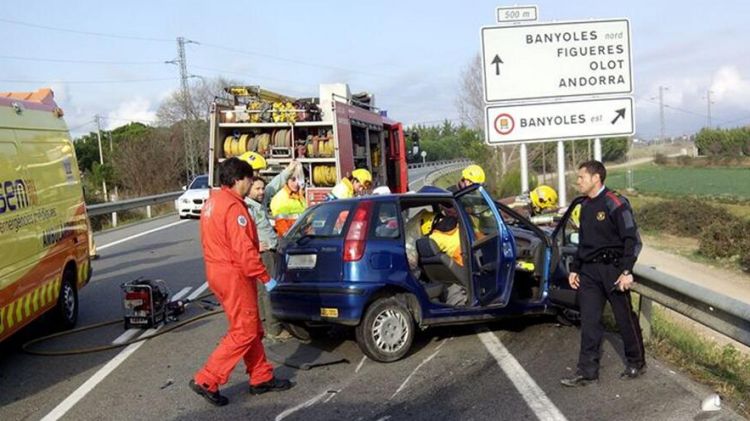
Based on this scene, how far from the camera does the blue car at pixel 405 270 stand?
6.34 meters

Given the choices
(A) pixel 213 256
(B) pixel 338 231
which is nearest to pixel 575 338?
(B) pixel 338 231

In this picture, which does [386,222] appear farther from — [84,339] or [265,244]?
[84,339]

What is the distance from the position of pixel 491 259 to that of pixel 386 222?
1143 millimetres

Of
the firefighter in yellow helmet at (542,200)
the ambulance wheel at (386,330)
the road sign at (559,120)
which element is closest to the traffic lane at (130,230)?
the road sign at (559,120)

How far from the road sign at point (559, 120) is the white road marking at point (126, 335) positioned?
205 inches

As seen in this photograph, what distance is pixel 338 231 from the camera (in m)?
6.51

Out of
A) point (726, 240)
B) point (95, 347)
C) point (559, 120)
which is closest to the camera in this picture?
point (95, 347)

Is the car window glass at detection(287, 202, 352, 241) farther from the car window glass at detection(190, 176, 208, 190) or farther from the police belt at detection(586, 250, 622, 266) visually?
the car window glass at detection(190, 176, 208, 190)

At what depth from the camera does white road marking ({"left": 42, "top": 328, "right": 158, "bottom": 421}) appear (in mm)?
5452

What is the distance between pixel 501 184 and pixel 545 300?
19.1m

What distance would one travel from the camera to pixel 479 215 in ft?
24.9

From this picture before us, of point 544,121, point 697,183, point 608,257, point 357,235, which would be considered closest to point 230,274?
point 357,235

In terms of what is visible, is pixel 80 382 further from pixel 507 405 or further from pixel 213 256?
pixel 507 405

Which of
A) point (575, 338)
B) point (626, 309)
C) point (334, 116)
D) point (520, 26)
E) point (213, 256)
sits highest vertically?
point (520, 26)
